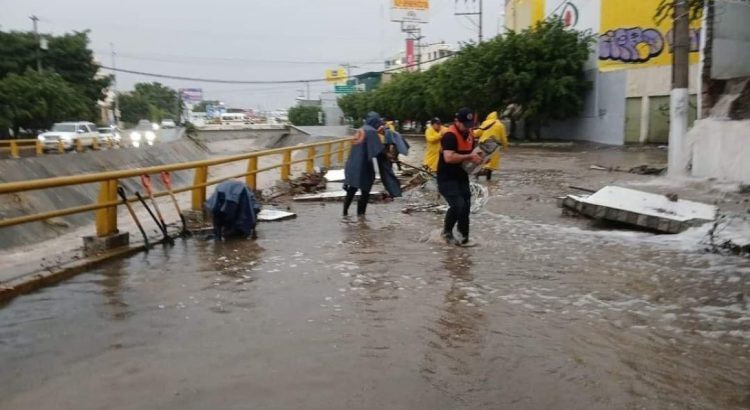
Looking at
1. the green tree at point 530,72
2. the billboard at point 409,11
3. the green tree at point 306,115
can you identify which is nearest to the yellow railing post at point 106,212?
the green tree at point 530,72

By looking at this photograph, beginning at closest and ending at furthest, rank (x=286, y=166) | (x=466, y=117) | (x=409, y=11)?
(x=466, y=117)
(x=286, y=166)
(x=409, y=11)

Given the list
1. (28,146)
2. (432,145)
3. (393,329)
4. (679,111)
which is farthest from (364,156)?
(28,146)

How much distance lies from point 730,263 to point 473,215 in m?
4.20

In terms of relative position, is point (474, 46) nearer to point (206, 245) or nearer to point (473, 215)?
point (473, 215)

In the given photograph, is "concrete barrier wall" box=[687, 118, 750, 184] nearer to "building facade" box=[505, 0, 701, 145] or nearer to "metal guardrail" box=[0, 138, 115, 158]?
"building facade" box=[505, 0, 701, 145]

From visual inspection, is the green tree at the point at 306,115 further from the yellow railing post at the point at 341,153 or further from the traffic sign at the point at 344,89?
the yellow railing post at the point at 341,153

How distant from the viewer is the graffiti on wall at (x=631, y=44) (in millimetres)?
32656

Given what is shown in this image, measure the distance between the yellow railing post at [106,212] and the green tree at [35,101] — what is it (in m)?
37.4

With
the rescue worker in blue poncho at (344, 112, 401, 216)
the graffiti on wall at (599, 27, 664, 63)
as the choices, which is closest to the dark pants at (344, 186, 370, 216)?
the rescue worker in blue poncho at (344, 112, 401, 216)

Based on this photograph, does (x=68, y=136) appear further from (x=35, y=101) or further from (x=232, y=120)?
(x=232, y=120)

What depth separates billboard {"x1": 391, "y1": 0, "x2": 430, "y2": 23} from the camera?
304 ft

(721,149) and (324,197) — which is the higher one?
(721,149)

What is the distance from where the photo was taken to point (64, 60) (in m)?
53.2

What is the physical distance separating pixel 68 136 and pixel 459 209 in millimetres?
30667
